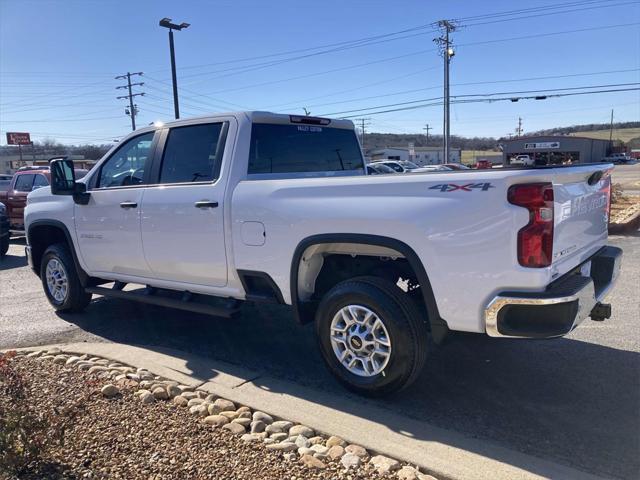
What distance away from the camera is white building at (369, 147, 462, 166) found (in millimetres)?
86312

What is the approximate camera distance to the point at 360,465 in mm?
2863

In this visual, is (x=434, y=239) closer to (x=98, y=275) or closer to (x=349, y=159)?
(x=349, y=159)

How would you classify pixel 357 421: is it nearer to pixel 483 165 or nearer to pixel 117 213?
pixel 117 213

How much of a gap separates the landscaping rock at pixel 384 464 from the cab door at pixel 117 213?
10.3 ft

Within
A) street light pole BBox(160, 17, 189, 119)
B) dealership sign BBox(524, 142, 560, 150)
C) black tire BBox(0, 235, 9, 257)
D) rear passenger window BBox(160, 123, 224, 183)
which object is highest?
street light pole BBox(160, 17, 189, 119)

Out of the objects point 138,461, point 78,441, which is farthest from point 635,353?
point 78,441

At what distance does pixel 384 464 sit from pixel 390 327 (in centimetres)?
92

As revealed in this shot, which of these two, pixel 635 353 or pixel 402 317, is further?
pixel 635 353

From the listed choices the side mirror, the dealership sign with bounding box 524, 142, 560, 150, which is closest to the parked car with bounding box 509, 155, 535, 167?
the side mirror

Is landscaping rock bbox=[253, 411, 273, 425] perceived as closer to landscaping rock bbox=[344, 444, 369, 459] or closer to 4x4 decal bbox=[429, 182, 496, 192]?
landscaping rock bbox=[344, 444, 369, 459]

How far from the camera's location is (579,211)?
3.49 metres

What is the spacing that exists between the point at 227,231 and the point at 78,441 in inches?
73.0

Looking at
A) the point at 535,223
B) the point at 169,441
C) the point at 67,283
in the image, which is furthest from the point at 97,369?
the point at 535,223

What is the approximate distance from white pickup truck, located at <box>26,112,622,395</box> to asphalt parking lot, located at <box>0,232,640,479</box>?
0.40 metres
